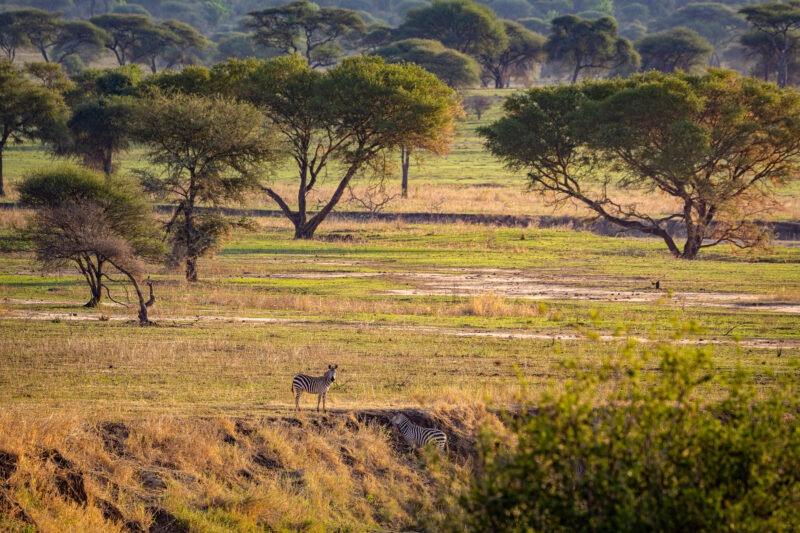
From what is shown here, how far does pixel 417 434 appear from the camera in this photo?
14633 millimetres

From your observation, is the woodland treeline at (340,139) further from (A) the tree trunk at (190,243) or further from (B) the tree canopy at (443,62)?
(B) the tree canopy at (443,62)

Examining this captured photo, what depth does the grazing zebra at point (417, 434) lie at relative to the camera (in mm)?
14490

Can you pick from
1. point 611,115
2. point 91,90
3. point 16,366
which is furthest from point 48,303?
point 91,90

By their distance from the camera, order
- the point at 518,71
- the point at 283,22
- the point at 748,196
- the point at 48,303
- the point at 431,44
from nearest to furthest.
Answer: the point at 48,303 → the point at 748,196 → the point at 431,44 → the point at 283,22 → the point at 518,71

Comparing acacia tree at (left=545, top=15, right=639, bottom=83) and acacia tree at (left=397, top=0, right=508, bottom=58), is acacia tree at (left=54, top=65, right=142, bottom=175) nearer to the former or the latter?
acacia tree at (left=397, top=0, right=508, bottom=58)

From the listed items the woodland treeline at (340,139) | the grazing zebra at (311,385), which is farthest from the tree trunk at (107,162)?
the grazing zebra at (311,385)

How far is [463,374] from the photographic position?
60.3 ft

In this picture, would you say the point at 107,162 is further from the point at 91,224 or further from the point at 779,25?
the point at 779,25

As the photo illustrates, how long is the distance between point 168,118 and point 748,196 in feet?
80.0

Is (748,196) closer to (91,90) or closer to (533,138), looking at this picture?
(533,138)

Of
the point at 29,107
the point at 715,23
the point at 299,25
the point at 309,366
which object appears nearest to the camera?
the point at 309,366

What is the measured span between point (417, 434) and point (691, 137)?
2997 centimetres

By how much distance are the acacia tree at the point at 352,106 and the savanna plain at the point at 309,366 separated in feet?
30.3

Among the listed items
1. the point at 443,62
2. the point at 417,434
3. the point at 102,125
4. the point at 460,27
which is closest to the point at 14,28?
the point at 460,27
